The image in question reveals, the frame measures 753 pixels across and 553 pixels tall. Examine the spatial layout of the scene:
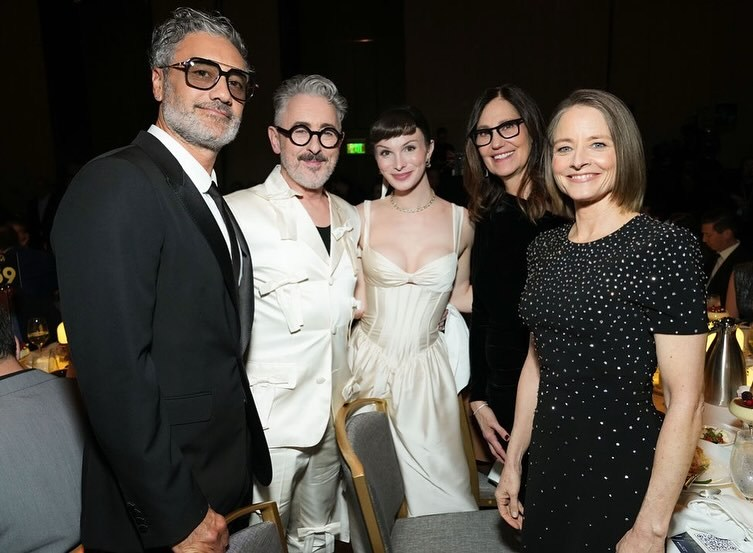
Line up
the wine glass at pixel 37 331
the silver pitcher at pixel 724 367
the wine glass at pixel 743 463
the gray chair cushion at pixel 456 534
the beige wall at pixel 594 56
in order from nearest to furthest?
the wine glass at pixel 743 463 < the gray chair cushion at pixel 456 534 < the silver pitcher at pixel 724 367 < the wine glass at pixel 37 331 < the beige wall at pixel 594 56

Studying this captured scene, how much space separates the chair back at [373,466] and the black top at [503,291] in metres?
0.47

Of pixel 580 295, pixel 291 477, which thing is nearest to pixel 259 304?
pixel 291 477

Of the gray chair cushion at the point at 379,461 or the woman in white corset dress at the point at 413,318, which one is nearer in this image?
the gray chair cushion at the point at 379,461

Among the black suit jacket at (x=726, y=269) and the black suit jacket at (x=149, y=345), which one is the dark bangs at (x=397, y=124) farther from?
the black suit jacket at (x=726, y=269)

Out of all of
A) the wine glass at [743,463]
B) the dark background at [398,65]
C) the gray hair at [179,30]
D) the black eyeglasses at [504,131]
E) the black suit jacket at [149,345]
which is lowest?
the wine glass at [743,463]

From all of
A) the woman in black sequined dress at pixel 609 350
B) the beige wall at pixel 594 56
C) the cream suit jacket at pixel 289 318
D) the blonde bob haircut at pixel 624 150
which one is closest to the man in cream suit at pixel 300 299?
the cream suit jacket at pixel 289 318

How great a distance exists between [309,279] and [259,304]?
19cm

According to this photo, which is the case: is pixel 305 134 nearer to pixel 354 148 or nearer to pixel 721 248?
pixel 721 248

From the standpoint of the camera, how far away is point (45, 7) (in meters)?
8.95

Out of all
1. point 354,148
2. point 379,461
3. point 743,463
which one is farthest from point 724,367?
point 354,148

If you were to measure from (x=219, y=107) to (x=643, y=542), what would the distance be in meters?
1.48

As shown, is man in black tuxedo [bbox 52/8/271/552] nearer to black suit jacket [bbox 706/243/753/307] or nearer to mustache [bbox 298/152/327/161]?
mustache [bbox 298/152/327/161]

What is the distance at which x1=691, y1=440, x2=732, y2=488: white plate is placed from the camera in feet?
5.24

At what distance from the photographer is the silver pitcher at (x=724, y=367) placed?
203 centimetres
